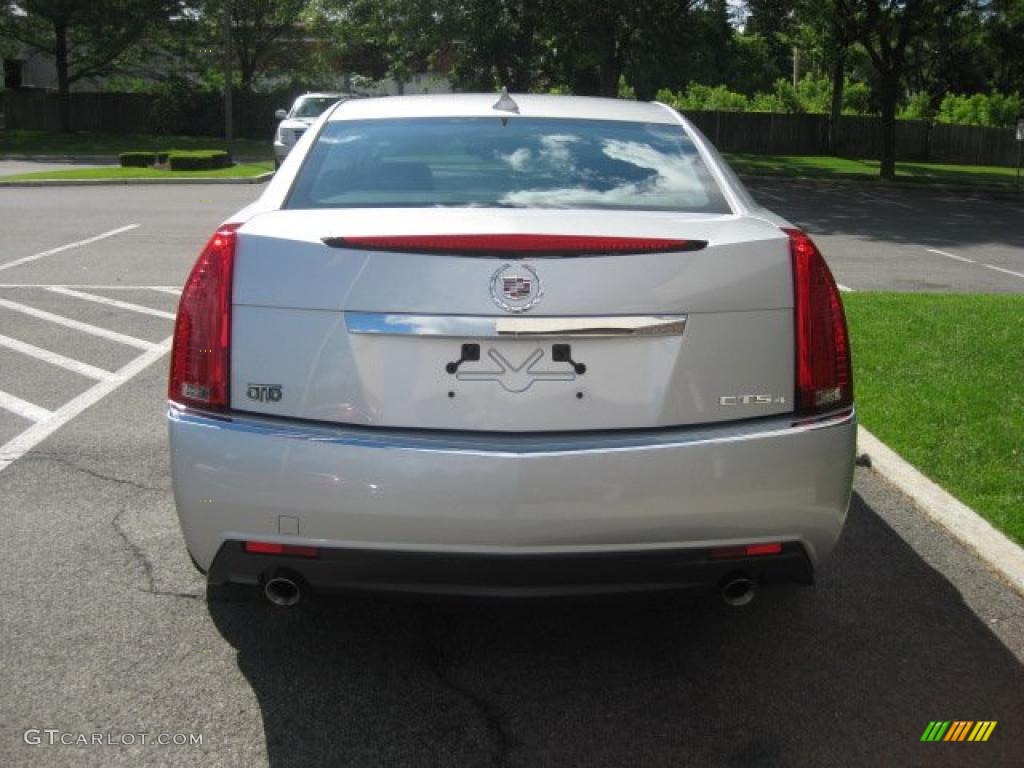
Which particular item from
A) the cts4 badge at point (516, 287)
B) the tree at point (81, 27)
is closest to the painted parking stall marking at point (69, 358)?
the cts4 badge at point (516, 287)

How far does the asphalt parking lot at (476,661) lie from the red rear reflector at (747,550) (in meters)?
0.23

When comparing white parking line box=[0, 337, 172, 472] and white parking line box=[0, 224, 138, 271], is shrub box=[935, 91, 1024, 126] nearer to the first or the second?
white parking line box=[0, 224, 138, 271]

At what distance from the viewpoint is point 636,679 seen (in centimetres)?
368

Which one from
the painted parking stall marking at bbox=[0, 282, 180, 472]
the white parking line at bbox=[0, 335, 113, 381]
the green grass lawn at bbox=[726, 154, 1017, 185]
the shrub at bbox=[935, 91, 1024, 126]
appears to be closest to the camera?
the painted parking stall marking at bbox=[0, 282, 180, 472]

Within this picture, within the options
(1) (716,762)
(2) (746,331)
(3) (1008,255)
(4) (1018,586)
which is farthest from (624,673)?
(3) (1008,255)

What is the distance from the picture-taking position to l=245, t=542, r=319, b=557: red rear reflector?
3254 mm

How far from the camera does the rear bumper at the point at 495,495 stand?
Result: 3158mm

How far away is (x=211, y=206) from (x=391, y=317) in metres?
17.2

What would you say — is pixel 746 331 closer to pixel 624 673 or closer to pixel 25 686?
pixel 624 673

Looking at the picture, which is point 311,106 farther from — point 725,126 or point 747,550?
point 747,550

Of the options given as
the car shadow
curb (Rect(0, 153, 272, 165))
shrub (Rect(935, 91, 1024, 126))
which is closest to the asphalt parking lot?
the car shadow

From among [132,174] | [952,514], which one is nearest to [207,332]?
[952,514]

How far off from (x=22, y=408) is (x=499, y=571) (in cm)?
442

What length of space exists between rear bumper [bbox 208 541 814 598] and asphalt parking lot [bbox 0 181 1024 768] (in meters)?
0.10
